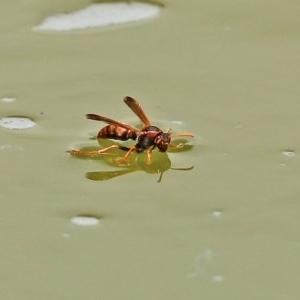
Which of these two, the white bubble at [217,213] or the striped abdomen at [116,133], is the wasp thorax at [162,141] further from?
the white bubble at [217,213]

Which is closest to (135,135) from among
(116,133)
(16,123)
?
(116,133)

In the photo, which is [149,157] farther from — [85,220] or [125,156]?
[85,220]

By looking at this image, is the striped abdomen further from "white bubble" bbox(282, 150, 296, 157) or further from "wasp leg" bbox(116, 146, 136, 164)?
"white bubble" bbox(282, 150, 296, 157)

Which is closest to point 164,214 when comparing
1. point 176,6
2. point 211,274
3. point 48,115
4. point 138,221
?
point 138,221

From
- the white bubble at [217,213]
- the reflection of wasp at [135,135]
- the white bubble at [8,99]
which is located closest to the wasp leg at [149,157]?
the reflection of wasp at [135,135]

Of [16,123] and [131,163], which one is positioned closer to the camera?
[131,163]

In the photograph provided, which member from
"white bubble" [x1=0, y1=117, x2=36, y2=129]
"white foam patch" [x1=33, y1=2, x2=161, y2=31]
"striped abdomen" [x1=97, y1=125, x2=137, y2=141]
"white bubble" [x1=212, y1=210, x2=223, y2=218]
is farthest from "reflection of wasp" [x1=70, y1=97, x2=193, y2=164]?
"white foam patch" [x1=33, y1=2, x2=161, y2=31]
